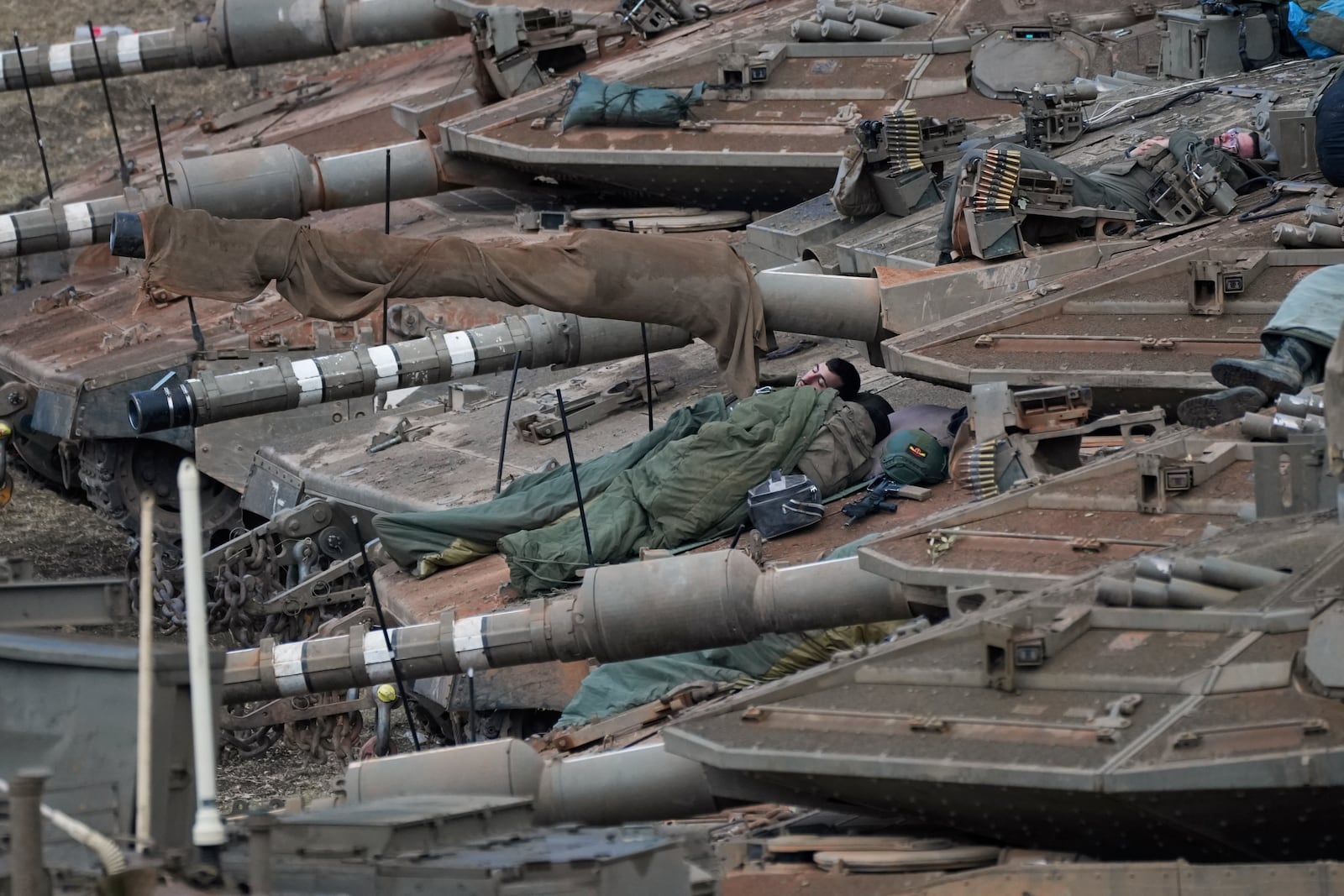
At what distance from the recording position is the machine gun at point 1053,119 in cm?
1925

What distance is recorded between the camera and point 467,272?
1636 centimetres

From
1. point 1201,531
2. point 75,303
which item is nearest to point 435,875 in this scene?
point 1201,531

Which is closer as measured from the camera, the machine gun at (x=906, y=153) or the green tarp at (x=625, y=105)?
the machine gun at (x=906, y=153)

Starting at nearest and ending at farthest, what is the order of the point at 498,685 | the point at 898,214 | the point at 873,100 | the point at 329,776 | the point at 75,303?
the point at 498,685 → the point at 329,776 → the point at 898,214 → the point at 873,100 → the point at 75,303

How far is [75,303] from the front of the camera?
2492cm

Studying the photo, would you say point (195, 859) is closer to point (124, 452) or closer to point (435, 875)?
point (435, 875)

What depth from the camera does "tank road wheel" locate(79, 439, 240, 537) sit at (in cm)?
2264

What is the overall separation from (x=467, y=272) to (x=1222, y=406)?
17.1 feet

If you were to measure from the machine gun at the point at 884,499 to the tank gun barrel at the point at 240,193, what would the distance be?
28.3ft

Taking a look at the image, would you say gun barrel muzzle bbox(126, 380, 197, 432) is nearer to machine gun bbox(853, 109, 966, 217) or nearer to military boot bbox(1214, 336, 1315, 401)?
machine gun bbox(853, 109, 966, 217)

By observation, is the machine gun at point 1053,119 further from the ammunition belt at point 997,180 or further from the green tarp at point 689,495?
the green tarp at point 689,495

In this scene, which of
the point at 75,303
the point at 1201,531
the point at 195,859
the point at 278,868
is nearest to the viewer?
the point at 195,859

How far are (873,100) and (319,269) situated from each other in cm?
735

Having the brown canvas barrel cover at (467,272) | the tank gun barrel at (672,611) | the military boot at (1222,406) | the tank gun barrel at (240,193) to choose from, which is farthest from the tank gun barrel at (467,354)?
the tank gun barrel at (672,611)
